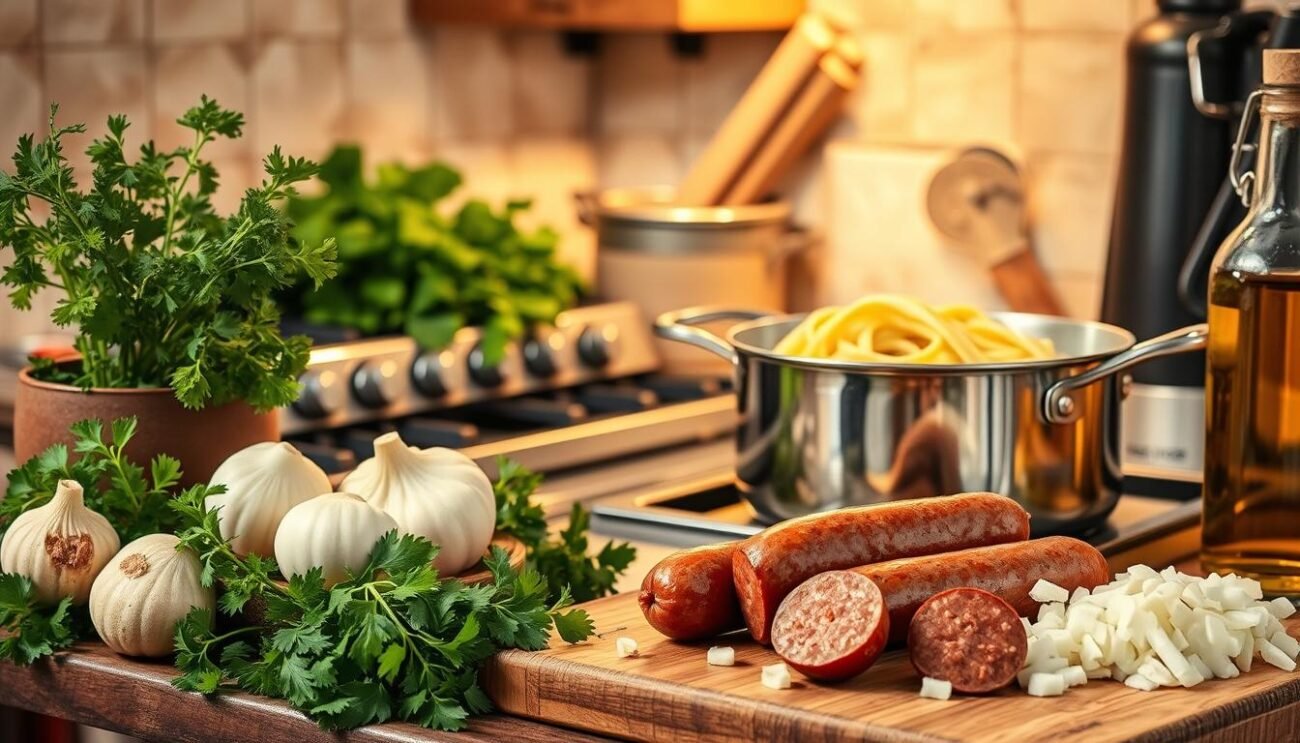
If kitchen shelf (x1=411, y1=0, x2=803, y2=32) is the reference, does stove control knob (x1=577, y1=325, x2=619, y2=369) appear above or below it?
below

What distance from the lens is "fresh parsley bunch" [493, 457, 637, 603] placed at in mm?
1434

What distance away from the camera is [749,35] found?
3059 millimetres

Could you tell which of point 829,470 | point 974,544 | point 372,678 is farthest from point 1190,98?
point 372,678

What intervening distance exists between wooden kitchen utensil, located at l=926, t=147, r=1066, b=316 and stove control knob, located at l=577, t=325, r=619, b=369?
497 millimetres

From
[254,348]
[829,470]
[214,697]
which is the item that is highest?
[254,348]

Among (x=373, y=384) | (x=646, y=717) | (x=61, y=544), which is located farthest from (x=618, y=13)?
(x=646, y=717)

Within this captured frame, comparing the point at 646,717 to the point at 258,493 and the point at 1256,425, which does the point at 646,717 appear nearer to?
the point at 258,493

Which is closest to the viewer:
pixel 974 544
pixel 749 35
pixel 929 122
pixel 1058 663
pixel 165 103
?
pixel 1058 663

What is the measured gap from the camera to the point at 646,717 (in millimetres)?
1126

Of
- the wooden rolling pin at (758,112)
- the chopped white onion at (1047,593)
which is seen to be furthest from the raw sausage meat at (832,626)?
the wooden rolling pin at (758,112)

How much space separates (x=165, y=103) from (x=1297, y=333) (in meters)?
1.73

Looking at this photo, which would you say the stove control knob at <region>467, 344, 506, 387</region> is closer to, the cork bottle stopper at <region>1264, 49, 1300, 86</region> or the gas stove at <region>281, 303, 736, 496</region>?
the gas stove at <region>281, 303, 736, 496</region>

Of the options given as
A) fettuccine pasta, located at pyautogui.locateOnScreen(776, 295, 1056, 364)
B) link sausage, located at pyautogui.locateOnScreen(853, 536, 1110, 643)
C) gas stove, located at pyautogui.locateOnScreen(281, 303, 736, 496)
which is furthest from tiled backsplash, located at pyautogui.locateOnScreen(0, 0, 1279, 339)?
link sausage, located at pyautogui.locateOnScreen(853, 536, 1110, 643)

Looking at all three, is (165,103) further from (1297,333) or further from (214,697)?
(1297,333)
